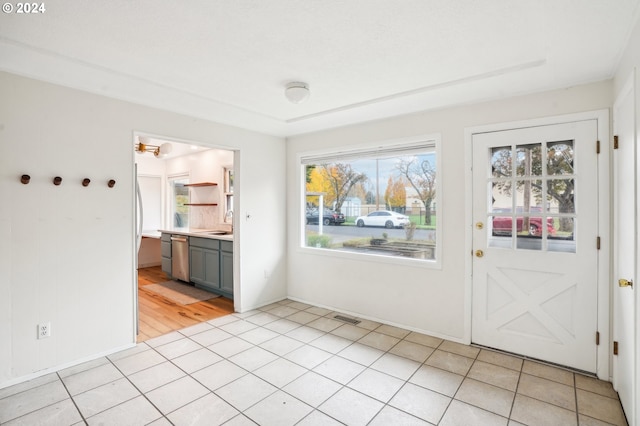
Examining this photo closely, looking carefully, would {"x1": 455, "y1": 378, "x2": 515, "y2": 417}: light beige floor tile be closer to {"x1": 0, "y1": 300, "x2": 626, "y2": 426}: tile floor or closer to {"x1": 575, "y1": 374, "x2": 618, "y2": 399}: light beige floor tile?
{"x1": 0, "y1": 300, "x2": 626, "y2": 426}: tile floor

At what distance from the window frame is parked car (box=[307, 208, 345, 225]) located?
9cm

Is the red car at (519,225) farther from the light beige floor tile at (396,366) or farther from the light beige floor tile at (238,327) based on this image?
the light beige floor tile at (238,327)

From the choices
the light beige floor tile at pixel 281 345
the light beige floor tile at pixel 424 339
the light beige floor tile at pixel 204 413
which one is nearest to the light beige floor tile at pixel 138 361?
the light beige floor tile at pixel 204 413

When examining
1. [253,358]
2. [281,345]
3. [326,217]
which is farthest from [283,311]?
[326,217]

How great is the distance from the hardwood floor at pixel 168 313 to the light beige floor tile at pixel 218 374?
1015 mm

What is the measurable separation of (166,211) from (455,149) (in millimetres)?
6070

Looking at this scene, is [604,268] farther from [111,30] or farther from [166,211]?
[166,211]

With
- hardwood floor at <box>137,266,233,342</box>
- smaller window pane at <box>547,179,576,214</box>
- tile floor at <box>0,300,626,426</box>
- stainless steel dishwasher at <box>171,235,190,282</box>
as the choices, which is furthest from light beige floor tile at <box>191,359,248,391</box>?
smaller window pane at <box>547,179,576,214</box>

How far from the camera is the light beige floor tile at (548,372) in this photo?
243cm

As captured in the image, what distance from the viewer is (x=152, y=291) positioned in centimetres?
484

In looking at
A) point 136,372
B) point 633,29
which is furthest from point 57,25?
point 633,29

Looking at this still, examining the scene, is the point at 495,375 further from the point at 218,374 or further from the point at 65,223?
the point at 65,223

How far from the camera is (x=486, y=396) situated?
2.24 meters

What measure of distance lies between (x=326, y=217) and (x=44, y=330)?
3054 millimetres
